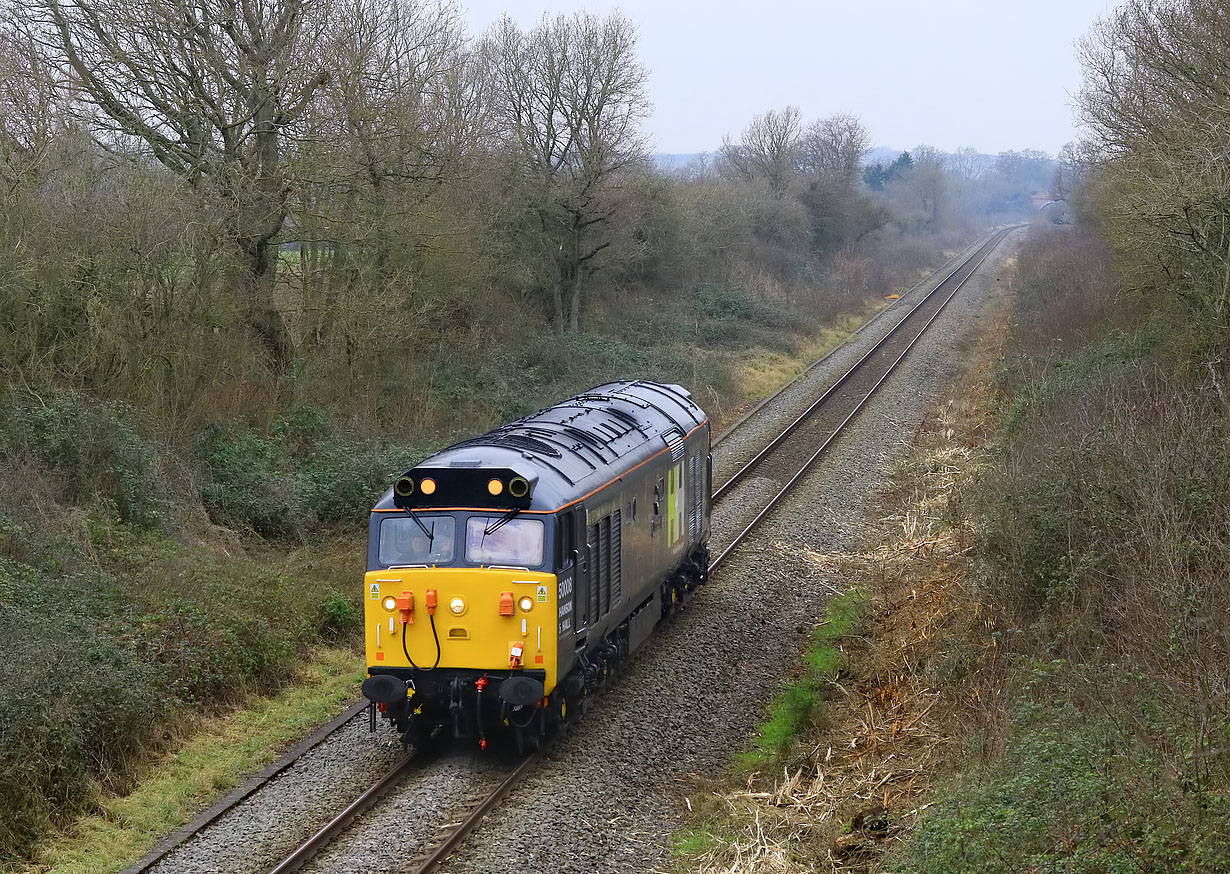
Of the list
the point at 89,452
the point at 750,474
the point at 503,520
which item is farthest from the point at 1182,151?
the point at 89,452

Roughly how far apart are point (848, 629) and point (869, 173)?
9763cm

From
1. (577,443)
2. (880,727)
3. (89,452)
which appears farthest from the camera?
(89,452)

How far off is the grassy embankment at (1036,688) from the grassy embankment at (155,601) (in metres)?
5.02

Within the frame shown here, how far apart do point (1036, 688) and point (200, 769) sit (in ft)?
25.0

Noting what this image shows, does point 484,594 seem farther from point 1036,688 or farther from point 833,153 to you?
point 833,153

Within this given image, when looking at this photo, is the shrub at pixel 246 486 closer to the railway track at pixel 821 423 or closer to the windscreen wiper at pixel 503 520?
the railway track at pixel 821 423

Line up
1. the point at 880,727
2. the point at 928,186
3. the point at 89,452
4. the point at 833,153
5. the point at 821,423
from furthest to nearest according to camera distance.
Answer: the point at 928,186 < the point at 833,153 < the point at 821,423 < the point at 89,452 < the point at 880,727

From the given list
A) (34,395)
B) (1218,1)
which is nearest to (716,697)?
(34,395)

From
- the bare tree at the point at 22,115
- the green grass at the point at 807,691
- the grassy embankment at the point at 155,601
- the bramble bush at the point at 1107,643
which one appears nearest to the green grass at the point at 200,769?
the grassy embankment at the point at 155,601

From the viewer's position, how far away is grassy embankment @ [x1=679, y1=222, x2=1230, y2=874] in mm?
6809

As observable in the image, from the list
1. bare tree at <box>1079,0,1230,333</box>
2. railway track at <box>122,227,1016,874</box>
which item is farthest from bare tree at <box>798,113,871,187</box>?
bare tree at <box>1079,0,1230,333</box>

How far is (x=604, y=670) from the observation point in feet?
41.5

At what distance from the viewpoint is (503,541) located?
10.8 meters

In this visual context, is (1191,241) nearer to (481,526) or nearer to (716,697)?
(716,697)
